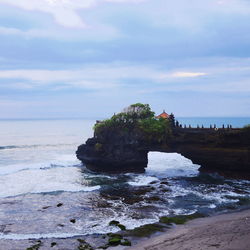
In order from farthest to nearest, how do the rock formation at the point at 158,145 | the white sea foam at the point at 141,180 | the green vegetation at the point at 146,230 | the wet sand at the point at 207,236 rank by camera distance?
the rock formation at the point at 158,145, the white sea foam at the point at 141,180, the green vegetation at the point at 146,230, the wet sand at the point at 207,236

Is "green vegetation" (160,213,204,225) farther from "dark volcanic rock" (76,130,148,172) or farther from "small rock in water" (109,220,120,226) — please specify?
"dark volcanic rock" (76,130,148,172)

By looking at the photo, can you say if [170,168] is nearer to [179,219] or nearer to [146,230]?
[179,219]

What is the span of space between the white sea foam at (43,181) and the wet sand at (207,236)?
1500cm

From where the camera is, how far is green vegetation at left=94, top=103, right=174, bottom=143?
42500 millimetres

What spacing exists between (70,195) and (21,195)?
16.0 ft

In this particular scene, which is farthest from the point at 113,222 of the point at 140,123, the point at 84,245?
the point at 140,123

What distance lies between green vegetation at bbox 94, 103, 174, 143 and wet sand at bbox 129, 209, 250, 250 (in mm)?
20650

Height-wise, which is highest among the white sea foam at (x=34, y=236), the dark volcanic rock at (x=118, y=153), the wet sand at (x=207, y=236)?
the dark volcanic rock at (x=118, y=153)

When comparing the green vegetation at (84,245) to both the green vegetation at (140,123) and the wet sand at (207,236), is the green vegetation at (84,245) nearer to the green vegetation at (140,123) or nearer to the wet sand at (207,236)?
the wet sand at (207,236)

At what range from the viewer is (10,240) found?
19.5 meters

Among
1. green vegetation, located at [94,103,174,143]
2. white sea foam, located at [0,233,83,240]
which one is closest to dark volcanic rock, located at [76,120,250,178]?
green vegetation, located at [94,103,174,143]

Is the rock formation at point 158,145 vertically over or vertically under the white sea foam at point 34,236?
over

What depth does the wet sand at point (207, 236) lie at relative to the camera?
56.4 feet

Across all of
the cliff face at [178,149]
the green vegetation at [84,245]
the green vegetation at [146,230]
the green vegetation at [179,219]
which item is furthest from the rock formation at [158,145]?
the green vegetation at [84,245]
